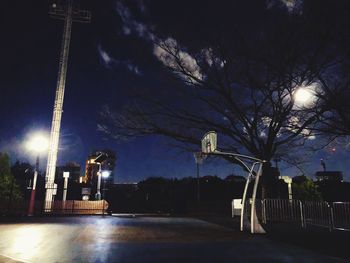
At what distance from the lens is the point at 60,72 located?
115 ft

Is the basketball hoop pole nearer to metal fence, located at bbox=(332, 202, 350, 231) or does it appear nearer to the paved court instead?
the paved court

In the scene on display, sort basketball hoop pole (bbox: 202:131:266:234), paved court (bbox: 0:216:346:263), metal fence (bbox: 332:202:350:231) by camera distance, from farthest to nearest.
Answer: metal fence (bbox: 332:202:350:231)
basketball hoop pole (bbox: 202:131:266:234)
paved court (bbox: 0:216:346:263)

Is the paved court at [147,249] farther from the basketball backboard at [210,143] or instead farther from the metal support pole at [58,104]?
the metal support pole at [58,104]

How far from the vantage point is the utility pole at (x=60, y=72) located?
106ft

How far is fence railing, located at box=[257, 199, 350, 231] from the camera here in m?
14.6

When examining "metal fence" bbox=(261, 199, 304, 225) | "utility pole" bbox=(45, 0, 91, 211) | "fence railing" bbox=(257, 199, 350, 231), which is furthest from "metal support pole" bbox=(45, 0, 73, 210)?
"fence railing" bbox=(257, 199, 350, 231)

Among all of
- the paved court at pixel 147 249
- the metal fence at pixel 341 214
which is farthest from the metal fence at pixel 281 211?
the paved court at pixel 147 249

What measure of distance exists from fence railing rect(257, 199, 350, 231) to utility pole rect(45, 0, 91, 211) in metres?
20.1

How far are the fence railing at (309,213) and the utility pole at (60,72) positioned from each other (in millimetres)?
20130

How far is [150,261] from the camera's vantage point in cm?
738

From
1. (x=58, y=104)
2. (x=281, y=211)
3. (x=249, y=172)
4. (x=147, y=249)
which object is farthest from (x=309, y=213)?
(x=58, y=104)

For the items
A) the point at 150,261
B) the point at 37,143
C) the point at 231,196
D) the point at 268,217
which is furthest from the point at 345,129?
the point at 231,196

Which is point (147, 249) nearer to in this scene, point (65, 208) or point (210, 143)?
point (210, 143)

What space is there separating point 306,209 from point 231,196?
2889 cm
